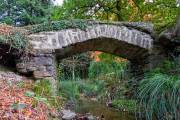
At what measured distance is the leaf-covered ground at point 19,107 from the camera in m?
3.08

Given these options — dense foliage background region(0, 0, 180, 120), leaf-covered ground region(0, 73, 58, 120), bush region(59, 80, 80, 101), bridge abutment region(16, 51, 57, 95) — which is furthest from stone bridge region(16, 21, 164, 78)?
leaf-covered ground region(0, 73, 58, 120)

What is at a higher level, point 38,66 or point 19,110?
point 38,66

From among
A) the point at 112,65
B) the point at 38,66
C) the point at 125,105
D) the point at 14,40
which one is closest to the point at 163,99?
the point at 125,105

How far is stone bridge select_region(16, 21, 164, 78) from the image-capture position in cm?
584

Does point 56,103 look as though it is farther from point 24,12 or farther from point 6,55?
point 24,12

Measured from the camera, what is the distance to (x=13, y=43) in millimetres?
5512

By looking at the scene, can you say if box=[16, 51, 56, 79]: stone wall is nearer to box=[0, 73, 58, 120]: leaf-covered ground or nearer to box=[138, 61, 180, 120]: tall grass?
box=[0, 73, 58, 120]: leaf-covered ground

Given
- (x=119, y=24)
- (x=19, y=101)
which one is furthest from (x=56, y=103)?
(x=119, y=24)

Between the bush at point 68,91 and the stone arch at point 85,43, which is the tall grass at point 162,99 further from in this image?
the bush at point 68,91

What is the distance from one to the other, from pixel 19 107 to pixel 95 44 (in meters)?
3.73

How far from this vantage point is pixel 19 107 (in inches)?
126

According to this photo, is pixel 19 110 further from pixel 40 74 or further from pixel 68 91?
pixel 68 91

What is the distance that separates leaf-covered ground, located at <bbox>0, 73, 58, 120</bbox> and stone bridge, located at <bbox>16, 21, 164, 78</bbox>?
1.62 m

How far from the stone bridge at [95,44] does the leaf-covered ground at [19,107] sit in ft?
5.30
